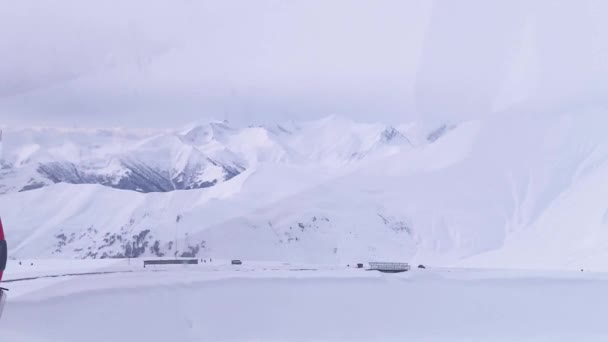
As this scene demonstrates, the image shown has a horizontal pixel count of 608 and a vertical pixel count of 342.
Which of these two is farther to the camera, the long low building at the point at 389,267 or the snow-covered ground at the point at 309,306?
the long low building at the point at 389,267

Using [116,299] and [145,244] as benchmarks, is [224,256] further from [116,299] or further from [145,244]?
[116,299]

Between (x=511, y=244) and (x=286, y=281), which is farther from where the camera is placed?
(x=511, y=244)

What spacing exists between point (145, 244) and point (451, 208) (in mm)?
69596

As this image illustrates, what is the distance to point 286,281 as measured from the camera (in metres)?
43.9

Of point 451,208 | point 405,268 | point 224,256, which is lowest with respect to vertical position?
point 405,268

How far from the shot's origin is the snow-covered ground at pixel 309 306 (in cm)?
3741

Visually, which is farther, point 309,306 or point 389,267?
point 389,267

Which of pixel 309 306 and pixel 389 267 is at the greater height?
pixel 389 267

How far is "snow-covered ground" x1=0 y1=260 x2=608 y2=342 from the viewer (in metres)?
37.4

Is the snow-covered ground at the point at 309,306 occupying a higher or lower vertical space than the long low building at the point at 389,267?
lower

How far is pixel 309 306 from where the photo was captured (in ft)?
139

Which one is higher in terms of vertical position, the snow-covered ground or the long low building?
the long low building

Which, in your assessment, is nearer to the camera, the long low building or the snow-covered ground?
the snow-covered ground

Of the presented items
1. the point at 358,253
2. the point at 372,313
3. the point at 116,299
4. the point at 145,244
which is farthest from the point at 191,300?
the point at 145,244
